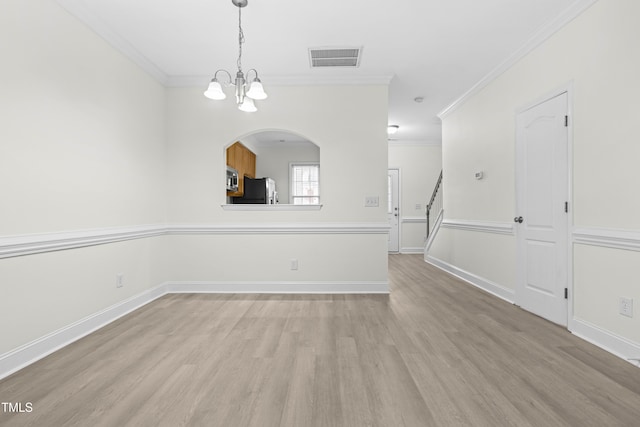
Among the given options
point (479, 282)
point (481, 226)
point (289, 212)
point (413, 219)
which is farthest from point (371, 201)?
point (413, 219)

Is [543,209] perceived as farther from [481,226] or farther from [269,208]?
[269,208]

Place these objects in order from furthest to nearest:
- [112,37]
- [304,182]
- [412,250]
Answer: [304,182]
[412,250]
[112,37]

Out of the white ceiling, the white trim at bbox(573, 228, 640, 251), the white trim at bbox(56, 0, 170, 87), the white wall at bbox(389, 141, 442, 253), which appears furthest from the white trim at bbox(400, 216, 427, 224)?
the white trim at bbox(56, 0, 170, 87)

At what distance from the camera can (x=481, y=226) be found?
162 inches

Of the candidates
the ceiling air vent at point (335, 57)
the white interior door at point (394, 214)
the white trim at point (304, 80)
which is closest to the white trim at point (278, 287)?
the white trim at point (304, 80)

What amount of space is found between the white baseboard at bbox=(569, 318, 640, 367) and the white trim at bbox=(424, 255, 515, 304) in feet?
2.89

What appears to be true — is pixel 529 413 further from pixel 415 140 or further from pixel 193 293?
pixel 415 140

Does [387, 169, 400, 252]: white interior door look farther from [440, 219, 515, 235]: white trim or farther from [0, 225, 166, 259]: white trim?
[0, 225, 166, 259]: white trim

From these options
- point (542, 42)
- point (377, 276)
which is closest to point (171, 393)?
point (377, 276)

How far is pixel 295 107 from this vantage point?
3934 mm

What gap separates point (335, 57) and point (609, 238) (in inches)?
117

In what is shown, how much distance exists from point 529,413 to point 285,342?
1.60m

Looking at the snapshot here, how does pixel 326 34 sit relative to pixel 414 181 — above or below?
above

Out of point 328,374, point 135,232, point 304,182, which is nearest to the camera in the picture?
point 328,374
